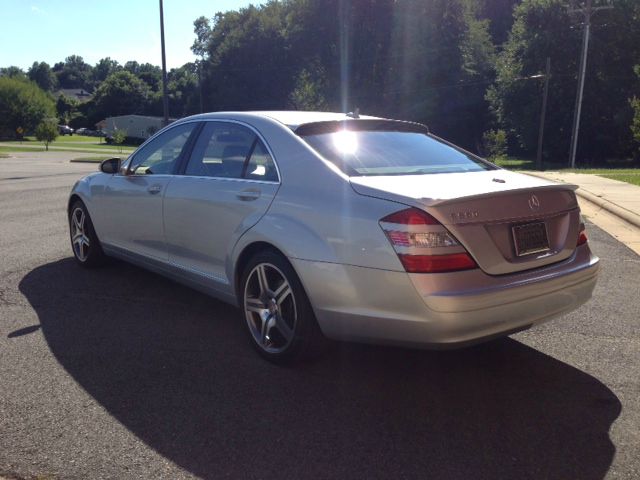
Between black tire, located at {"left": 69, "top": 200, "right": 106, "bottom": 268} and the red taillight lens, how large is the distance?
13.0 ft

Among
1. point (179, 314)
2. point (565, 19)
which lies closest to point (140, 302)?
point (179, 314)

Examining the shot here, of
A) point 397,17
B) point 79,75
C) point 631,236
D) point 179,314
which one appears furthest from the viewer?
point 79,75

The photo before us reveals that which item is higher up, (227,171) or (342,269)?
(227,171)

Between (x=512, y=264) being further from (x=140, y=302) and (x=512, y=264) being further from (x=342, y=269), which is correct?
(x=140, y=302)

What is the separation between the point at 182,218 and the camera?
188 inches

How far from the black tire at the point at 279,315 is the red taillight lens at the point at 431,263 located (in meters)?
0.73

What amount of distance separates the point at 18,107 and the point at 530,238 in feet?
270

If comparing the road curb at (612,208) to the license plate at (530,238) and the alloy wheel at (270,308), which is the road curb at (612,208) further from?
the alloy wheel at (270,308)

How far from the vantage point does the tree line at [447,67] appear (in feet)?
135

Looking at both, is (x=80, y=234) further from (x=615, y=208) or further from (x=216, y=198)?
(x=615, y=208)

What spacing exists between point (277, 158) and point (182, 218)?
1.07 metres

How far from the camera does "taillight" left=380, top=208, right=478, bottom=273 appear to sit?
3.21m

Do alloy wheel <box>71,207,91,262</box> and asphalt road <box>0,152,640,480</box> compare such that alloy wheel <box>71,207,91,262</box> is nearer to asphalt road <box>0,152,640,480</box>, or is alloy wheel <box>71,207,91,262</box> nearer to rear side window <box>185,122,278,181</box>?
asphalt road <box>0,152,640,480</box>

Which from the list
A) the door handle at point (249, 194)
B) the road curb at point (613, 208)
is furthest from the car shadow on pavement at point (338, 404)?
the road curb at point (613, 208)
